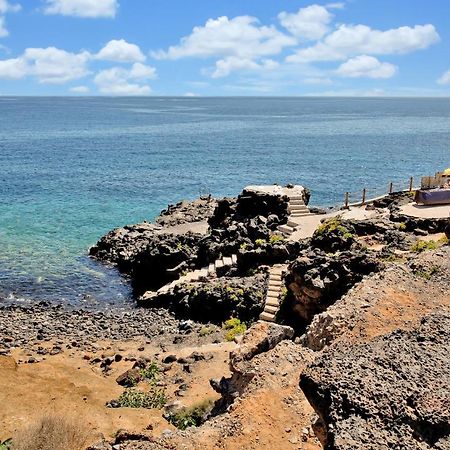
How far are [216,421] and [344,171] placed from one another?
3269 inches

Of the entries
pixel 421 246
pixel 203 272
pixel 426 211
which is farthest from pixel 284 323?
pixel 426 211

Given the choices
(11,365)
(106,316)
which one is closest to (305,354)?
(11,365)

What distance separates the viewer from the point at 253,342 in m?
17.5

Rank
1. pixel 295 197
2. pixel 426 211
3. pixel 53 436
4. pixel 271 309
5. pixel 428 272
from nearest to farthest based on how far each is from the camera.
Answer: pixel 53 436 < pixel 428 272 < pixel 271 309 < pixel 426 211 < pixel 295 197

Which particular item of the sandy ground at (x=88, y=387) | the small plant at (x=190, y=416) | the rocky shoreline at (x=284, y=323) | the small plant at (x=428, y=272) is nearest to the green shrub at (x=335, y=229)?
the rocky shoreline at (x=284, y=323)

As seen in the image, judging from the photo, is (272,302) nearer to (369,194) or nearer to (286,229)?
(286,229)

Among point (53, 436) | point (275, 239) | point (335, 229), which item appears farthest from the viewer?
point (275, 239)

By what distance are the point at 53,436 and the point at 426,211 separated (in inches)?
1234

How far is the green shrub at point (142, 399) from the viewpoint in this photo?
21.2 meters

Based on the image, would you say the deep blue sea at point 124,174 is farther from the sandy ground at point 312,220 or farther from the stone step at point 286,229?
the sandy ground at point 312,220

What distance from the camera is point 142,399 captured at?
21734mm

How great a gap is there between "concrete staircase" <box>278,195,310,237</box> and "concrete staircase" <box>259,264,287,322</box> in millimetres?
7049

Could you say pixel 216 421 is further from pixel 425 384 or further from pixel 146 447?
pixel 425 384

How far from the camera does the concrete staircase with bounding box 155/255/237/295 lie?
36.3 meters
